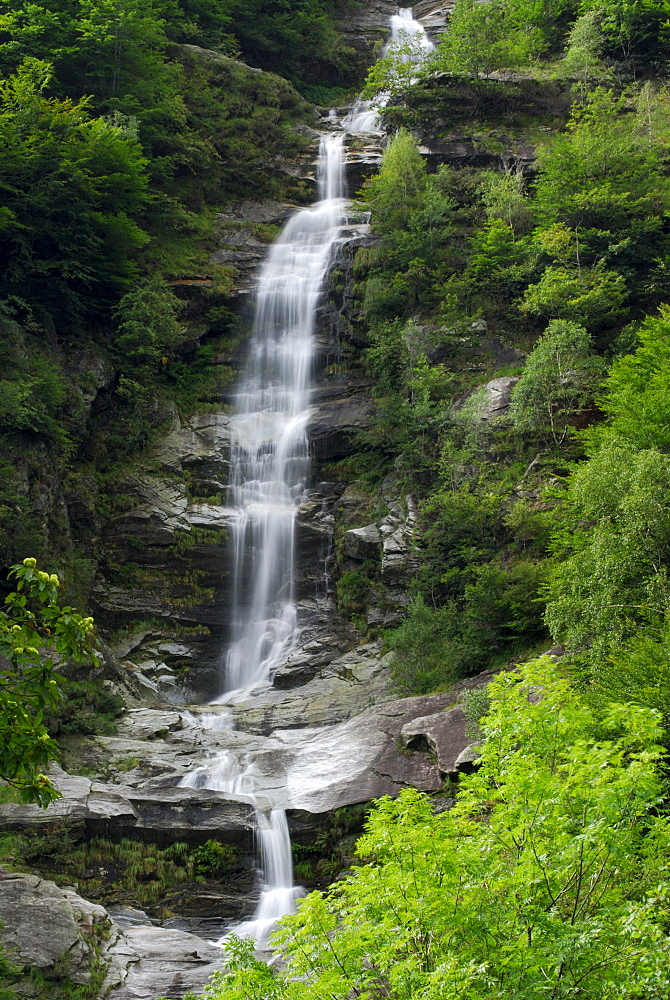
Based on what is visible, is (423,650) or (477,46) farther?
(477,46)

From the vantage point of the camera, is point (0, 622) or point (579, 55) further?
point (579, 55)

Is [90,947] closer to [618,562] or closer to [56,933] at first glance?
[56,933]

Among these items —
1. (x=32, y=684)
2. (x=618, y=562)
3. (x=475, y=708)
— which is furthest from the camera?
(x=475, y=708)

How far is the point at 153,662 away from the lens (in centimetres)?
2323

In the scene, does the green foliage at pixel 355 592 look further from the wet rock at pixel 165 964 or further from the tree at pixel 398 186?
the tree at pixel 398 186

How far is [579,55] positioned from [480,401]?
66.6 ft

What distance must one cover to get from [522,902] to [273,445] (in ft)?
72.3

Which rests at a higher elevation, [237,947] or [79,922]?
[237,947]

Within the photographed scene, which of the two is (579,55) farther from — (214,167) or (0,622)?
(0,622)

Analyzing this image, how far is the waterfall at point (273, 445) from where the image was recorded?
958 inches

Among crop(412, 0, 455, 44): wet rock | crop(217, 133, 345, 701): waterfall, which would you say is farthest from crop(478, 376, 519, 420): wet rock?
crop(412, 0, 455, 44): wet rock

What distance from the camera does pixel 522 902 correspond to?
6.57 meters

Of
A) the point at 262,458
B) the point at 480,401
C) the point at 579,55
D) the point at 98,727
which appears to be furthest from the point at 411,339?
the point at 579,55

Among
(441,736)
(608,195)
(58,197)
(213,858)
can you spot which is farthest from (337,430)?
(213,858)
